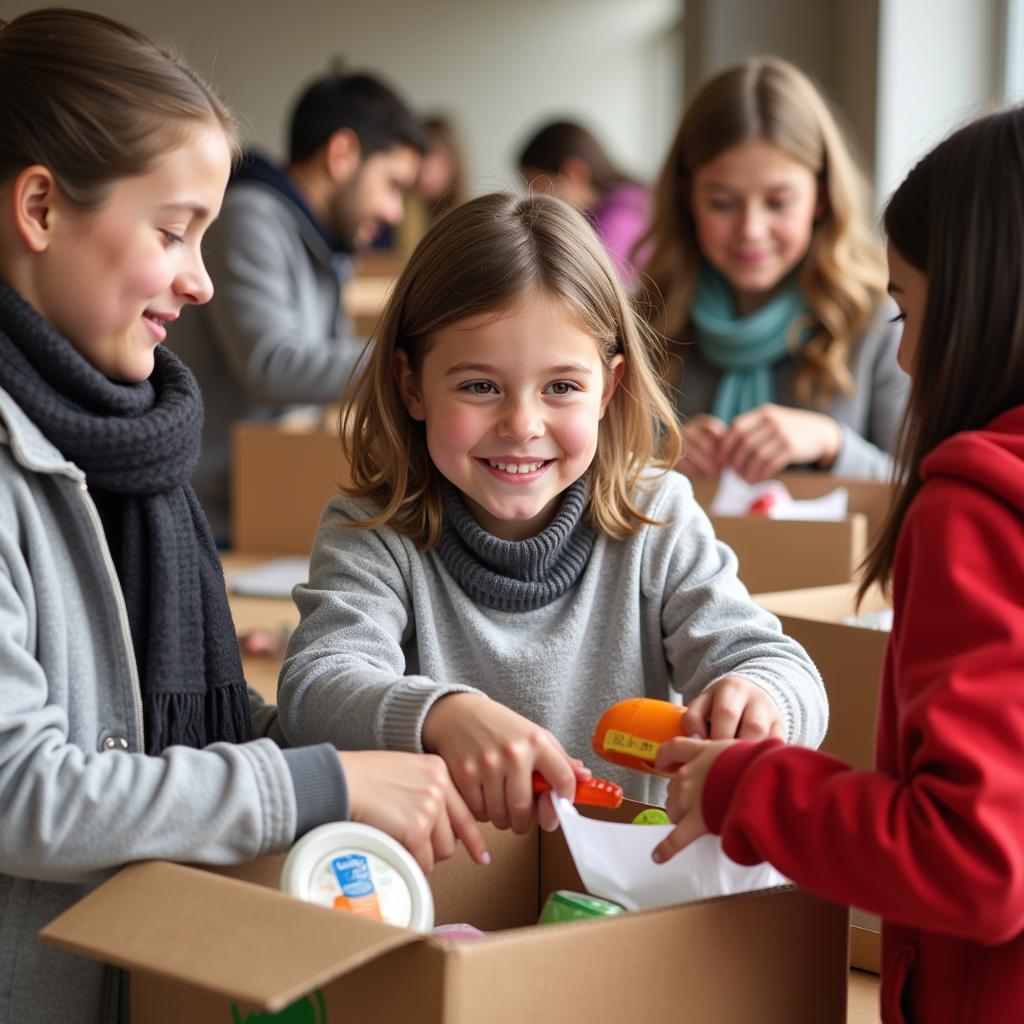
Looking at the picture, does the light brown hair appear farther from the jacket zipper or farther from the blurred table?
the blurred table

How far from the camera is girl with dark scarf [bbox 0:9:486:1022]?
0.90 m

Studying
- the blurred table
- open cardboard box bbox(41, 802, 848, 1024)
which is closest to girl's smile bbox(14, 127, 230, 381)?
open cardboard box bbox(41, 802, 848, 1024)

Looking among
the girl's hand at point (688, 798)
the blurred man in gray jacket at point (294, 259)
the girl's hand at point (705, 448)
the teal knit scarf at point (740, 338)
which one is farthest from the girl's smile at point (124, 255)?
the blurred man in gray jacket at point (294, 259)

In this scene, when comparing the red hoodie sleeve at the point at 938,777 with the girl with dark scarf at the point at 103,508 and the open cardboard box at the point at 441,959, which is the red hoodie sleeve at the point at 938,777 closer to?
the open cardboard box at the point at 441,959

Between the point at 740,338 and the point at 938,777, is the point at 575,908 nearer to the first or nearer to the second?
the point at 938,777

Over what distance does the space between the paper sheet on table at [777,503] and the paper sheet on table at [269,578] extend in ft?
2.06

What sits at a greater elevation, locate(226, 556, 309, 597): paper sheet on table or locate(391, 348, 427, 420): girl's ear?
locate(391, 348, 427, 420): girl's ear

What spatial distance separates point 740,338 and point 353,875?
1.56 metres

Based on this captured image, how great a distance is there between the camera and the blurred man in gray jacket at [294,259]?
286 cm

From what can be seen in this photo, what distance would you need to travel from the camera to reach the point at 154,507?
1.09 m

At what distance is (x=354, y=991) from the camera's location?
0.80 metres

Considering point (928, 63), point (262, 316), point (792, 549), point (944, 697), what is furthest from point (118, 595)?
point (928, 63)

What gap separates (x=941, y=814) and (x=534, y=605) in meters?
0.59

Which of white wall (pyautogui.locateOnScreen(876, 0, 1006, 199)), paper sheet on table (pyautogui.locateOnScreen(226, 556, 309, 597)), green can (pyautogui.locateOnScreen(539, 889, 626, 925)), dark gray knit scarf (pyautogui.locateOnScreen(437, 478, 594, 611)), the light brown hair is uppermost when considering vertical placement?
white wall (pyautogui.locateOnScreen(876, 0, 1006, 199))
